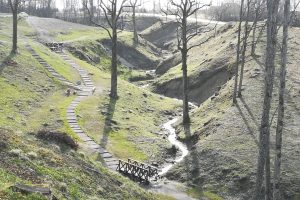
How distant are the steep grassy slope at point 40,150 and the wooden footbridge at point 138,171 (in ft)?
9.42

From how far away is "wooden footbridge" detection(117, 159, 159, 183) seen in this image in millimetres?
34062

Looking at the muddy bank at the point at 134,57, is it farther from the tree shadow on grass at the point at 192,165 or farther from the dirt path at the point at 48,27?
the tree shadow on grass at the point at 192,165

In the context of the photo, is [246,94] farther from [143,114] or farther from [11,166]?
[11,166]

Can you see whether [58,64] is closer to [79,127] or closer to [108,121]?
[108,121]

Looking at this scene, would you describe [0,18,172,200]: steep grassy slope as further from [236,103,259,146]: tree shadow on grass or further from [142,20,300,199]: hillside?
[236,103,259,146]: tree shadow on grass

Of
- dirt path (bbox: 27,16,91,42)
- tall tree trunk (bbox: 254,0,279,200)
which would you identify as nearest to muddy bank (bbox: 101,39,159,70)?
dirt path (bbox: 27,16,91,42)

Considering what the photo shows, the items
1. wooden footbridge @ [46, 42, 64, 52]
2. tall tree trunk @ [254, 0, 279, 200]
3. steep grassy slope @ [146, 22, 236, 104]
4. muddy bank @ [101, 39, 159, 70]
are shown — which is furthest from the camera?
muddy bank @ [101, 39, 159, 70]

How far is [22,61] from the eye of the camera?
57938 millimetres

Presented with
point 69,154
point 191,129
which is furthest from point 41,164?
point 191,129

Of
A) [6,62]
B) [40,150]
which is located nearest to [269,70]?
[40,150]

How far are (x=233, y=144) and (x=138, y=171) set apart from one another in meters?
10.8

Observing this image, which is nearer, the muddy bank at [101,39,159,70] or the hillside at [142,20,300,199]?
the hillside at [142,20,300,199]

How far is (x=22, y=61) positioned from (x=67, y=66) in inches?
335

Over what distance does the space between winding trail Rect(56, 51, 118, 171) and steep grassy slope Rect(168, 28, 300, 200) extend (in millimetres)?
5716
